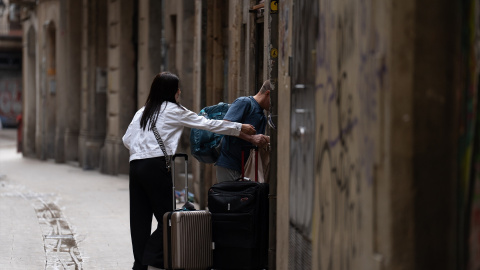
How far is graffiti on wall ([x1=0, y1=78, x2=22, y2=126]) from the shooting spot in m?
51.4

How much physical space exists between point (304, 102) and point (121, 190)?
1043cm

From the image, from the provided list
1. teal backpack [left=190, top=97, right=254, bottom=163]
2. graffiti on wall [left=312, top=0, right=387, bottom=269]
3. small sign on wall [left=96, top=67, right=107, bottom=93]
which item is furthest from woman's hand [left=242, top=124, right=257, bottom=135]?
small sign on wall [left=96, top=67, right=107, bottom=93]

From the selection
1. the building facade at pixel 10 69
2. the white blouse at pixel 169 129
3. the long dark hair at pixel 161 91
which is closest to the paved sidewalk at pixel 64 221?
the white blouse at pixel 169 129

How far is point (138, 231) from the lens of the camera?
7605 millimetres

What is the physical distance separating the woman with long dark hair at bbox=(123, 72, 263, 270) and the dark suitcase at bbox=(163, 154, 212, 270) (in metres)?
0.29

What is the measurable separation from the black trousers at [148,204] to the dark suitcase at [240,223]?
1.51 ft

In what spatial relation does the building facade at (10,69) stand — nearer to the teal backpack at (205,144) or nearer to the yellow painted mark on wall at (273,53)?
the teal backpack at (205,144)

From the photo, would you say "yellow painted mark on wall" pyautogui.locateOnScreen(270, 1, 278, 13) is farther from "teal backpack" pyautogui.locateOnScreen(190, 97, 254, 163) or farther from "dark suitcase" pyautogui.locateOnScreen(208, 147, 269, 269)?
"dark suitcase" pyautogui.locateOnScreen(208, 147, 269, 269)

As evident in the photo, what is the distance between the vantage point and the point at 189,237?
7211 millimetres

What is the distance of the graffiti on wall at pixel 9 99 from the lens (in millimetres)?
51438

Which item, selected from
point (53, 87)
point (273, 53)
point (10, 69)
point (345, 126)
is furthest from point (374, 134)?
point (10, 69)

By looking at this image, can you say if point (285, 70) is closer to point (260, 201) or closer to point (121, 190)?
point (260, 201)

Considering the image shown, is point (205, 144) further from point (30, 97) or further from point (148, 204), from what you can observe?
point (30, 97)

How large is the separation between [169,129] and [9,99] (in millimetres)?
46217
